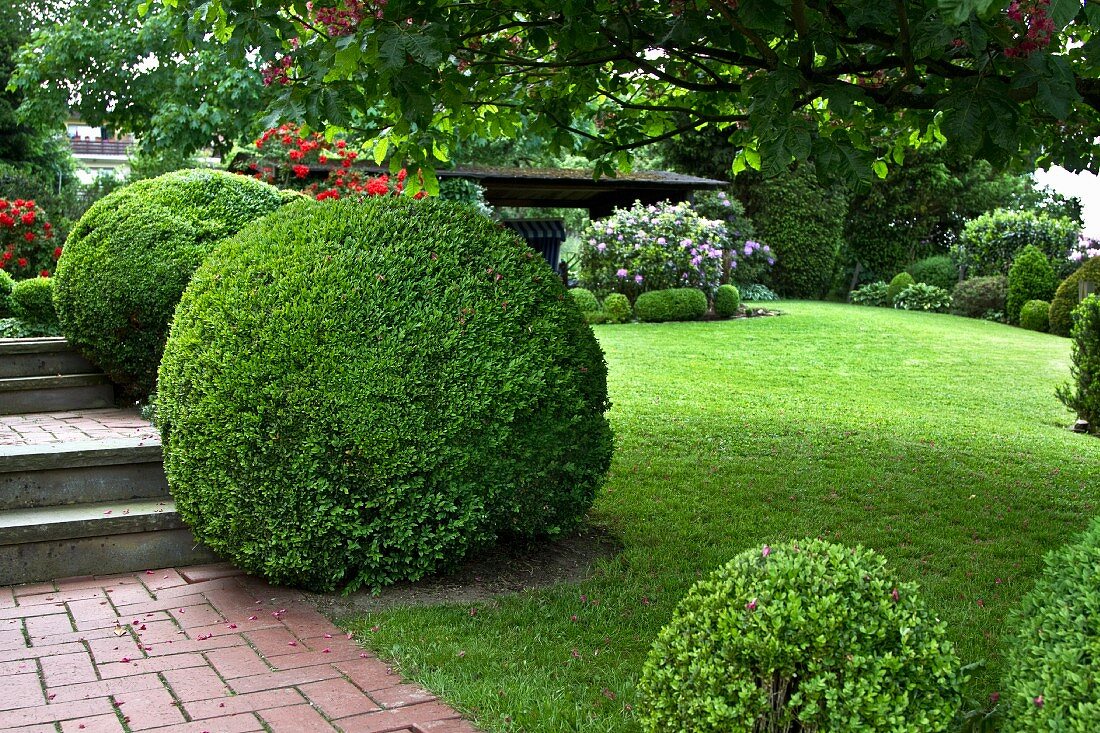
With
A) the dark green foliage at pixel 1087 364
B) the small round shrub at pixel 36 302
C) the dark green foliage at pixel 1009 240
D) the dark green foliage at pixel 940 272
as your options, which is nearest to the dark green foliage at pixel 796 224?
the dark green foliage at pixel 940 272

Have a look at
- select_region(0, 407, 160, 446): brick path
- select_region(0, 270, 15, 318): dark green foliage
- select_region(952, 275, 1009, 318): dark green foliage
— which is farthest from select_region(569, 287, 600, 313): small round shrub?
select_region(0, 407, 160, 446): brick path

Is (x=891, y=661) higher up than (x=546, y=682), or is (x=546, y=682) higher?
(x=891, y=661)

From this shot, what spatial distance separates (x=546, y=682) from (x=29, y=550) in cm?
290

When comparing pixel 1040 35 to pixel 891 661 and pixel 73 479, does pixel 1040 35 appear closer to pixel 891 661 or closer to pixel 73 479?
pixel 891 661

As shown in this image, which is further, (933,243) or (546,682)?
(933,243)

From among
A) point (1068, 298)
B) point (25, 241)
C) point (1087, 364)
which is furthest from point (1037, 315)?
point (25, 241)

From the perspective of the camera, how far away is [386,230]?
498 centimetres

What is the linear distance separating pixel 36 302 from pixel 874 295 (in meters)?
20.5

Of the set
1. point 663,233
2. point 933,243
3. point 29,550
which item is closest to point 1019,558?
point 29,550

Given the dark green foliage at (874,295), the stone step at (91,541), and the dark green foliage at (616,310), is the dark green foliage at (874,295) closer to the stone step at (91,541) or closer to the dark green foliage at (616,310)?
the dark green foliage at (616,310)

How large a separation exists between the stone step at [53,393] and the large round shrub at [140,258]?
232 mm

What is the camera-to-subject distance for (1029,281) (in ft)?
65.0

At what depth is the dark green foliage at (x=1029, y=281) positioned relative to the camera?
19609 mm

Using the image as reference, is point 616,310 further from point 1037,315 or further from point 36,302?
point 36,302
